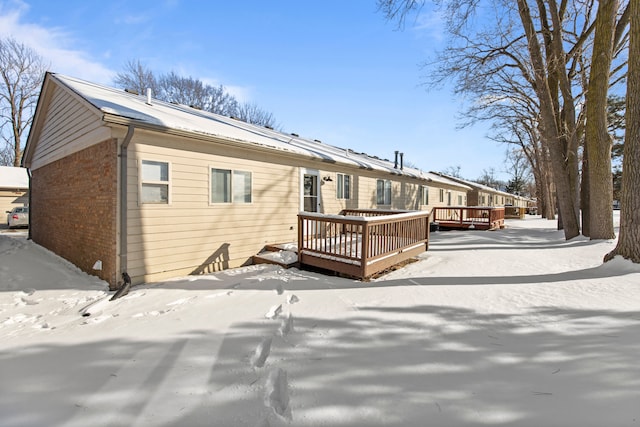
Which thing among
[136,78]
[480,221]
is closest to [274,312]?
[480,221]

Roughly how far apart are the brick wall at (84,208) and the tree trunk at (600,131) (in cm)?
1046

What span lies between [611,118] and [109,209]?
21.7 meters

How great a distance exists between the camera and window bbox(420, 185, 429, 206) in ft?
51.3

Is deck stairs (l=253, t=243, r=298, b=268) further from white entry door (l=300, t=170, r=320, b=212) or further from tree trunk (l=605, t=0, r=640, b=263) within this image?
tree trunk (l=605, t=0, r=640, b=263)

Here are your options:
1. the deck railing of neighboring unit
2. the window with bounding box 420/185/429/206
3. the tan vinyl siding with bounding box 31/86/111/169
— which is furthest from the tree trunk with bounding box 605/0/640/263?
the window with bounding box 420/185/429/206

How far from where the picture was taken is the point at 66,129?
24.2 ft

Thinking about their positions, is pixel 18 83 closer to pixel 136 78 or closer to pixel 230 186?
pixel 136 78

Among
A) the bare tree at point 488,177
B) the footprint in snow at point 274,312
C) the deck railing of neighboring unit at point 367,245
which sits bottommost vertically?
the footprint in snow at point 274,312

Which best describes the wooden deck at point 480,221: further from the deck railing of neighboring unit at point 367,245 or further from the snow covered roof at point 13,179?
the snow covered roof at point 13,179

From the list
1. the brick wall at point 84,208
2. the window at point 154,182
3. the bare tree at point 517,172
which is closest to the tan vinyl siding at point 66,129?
the brick wall at point 84,208

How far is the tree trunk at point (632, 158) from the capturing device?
492 centimetres

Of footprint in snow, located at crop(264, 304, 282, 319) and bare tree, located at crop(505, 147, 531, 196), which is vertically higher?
bare tree, located at crop(505, 147, 531, 196)

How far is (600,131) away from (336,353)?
857cm

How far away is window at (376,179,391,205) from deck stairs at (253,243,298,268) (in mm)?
5561
